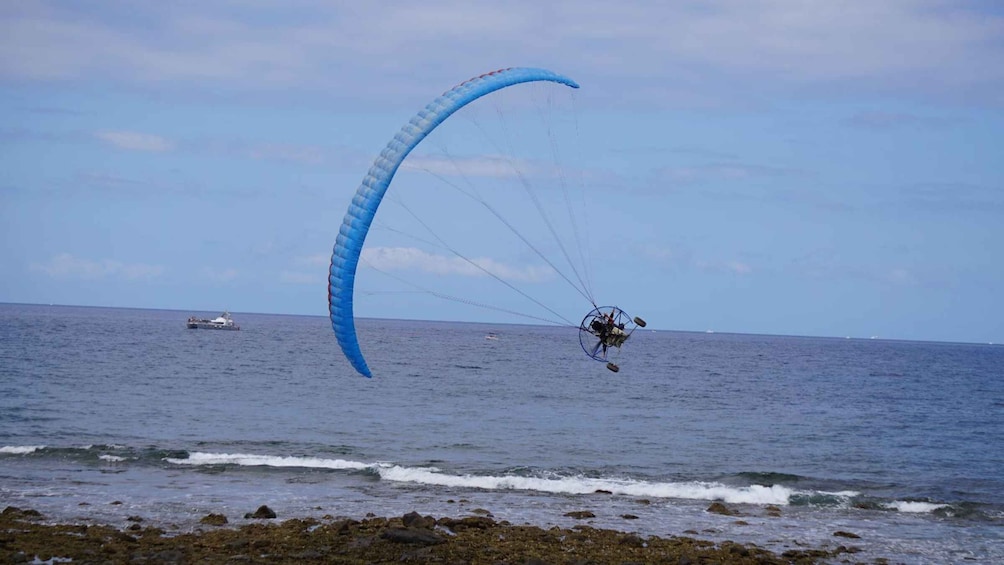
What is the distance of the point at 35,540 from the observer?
16.0 metres

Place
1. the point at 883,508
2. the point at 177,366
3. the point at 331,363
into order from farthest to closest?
the point at 331,363 < the point at 177,366 < the point at 883,508

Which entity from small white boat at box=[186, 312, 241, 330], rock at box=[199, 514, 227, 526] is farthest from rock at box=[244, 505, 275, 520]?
small white boat at box=[186, 312, 241, 330]

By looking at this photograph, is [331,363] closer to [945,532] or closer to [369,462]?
[369,462]

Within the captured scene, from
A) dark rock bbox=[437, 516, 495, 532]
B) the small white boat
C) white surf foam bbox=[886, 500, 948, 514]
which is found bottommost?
dark rock bbox=[437, 516, 495, 532]

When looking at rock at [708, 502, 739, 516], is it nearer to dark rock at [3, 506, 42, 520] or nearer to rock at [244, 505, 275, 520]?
rock at [244, 505, 275, 520]

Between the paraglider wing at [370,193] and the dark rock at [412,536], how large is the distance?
10.1 ft

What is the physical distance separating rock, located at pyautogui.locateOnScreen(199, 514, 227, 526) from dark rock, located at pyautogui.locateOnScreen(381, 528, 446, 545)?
3.54 m

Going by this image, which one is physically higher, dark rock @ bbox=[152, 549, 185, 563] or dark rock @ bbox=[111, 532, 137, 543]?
dark rock @ bbox=[152, 549, 185, 563]

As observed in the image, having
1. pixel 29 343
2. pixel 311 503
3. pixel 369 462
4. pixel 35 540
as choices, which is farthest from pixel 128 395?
pixel 29 343

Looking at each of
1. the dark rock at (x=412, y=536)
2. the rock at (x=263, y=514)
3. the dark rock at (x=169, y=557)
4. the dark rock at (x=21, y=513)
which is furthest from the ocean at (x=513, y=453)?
the dark rock at (x=412, y=536)

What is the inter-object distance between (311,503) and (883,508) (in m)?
13.5

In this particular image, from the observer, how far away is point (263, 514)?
18.9 m

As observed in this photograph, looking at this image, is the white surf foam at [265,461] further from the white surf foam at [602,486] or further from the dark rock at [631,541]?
the dark rock at [631,541]

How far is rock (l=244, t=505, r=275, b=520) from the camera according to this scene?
18.8m
